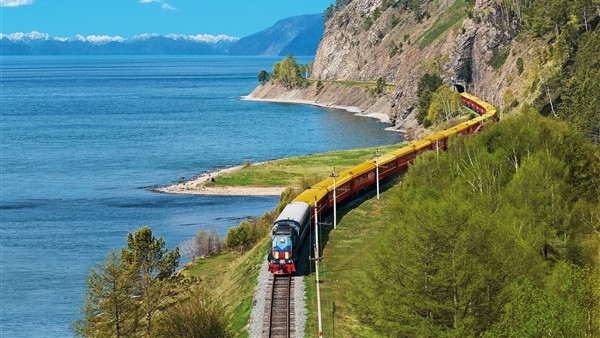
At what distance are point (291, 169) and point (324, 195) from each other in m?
68.5

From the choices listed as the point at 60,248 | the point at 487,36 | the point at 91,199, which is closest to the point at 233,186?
the point at 91,199

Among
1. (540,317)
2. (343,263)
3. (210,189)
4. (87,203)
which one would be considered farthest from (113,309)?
(210,189)

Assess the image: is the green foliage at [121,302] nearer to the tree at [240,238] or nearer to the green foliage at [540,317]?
the green foliage at [540,317]

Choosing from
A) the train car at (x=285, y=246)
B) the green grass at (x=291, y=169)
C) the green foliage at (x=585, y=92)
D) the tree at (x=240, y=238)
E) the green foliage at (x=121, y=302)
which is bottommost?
the green grass at (x=291, y=169)

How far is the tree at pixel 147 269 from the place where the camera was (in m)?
52.9

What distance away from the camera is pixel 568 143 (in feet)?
225

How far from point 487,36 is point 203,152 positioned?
213ft

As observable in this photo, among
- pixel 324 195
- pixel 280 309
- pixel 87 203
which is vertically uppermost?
pixel 324 195

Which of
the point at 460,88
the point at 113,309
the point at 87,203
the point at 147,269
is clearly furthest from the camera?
the point at 460,88

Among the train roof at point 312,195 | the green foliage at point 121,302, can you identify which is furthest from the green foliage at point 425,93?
the green foliage at point 121,302

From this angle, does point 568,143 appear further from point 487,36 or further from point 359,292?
point 487,36

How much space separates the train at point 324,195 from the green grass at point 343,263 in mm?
1586

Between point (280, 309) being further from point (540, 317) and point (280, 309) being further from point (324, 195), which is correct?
point (324, 195)

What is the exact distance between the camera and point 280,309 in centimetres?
4828
